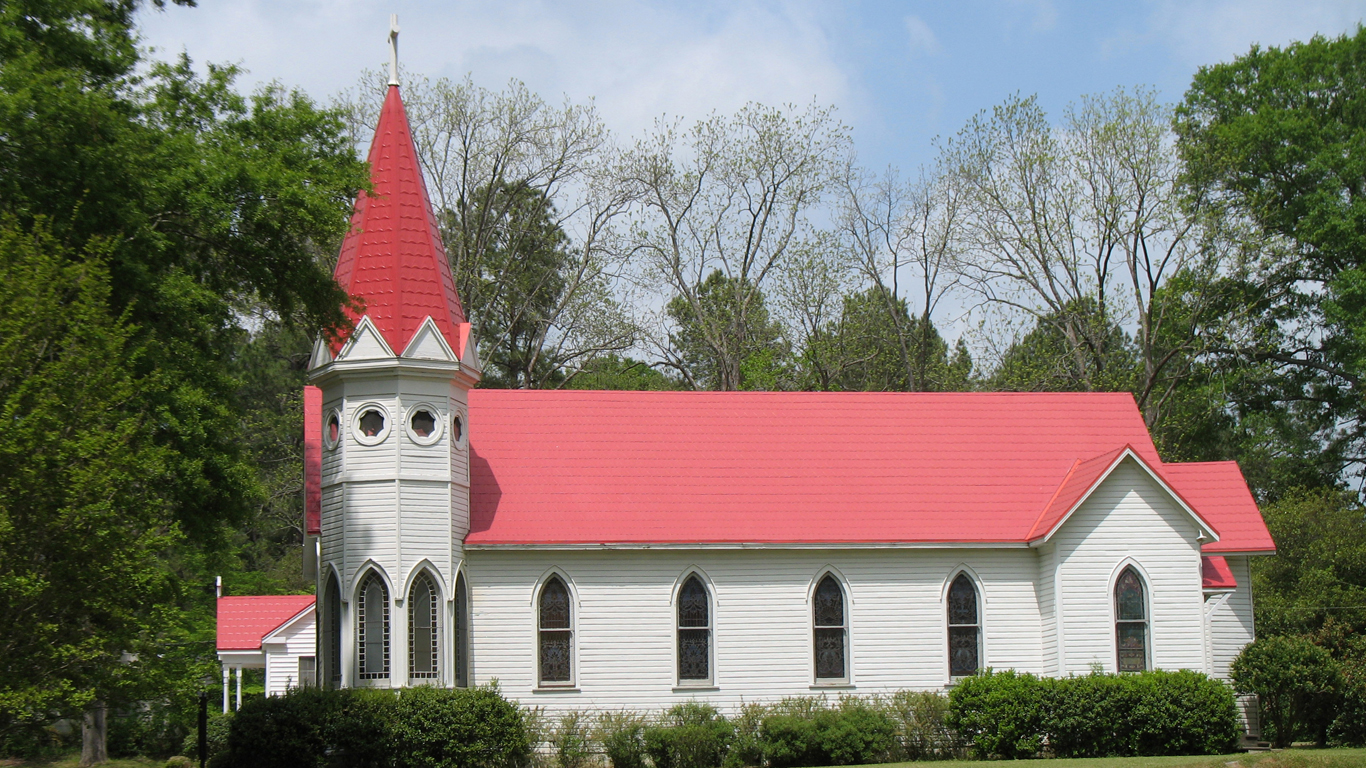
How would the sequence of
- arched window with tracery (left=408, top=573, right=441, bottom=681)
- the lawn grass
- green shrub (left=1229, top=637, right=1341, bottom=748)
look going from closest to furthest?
the lawn grass → arched window with tracery (left=408, top=573, right=441, bottom=681) → green shrub (left=1229, top=637, right=1341, bottom=748)

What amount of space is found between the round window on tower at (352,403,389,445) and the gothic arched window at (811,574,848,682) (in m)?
9.07

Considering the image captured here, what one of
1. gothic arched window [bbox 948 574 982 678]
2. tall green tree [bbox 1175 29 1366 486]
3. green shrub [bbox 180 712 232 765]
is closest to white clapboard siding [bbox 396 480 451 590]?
green shrub [bbox 180 712 232 765]

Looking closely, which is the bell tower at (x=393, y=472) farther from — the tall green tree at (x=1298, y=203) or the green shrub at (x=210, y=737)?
the tall green tree at (x=1298, y=203)

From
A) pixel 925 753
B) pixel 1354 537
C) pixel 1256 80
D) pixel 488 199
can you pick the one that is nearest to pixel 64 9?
pixel 925 753

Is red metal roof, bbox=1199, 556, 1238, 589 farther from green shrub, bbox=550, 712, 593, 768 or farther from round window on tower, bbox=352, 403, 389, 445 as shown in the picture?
round window on tower, bbox=352, 403, 389, 445

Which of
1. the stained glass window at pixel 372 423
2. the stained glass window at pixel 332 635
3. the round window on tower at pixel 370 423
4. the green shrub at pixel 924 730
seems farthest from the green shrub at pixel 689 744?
the stained glass window at pixel 372 423

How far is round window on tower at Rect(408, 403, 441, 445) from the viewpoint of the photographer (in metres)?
25.8

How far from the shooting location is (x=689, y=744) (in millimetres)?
24516

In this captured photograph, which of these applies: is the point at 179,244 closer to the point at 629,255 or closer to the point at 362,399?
the point at 362,399

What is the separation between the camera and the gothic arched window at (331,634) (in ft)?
83.9

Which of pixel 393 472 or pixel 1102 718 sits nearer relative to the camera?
pixel 1102 718

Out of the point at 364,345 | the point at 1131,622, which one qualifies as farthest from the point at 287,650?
the point at 1131,622

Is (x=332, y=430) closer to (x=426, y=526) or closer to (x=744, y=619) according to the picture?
(x=426, y=526)

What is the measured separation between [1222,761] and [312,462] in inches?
755
